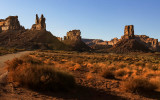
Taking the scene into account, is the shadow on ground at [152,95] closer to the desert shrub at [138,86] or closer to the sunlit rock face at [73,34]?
the desert shrub at [138,86]

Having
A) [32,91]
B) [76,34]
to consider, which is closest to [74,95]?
[32,91]

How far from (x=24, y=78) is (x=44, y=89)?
3.28 ft

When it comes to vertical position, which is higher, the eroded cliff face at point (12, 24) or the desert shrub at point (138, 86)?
the eroded cliff face at point (12, 24)

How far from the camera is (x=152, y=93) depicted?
6770mm

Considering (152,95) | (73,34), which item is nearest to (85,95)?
(152,95)

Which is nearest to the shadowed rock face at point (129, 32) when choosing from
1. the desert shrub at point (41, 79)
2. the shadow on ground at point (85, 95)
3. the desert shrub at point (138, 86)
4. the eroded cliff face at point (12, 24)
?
the eroded cliff face at point (12, 24)

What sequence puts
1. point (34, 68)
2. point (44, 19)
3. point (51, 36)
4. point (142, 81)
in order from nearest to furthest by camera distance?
point (34, 68)
point (142, 81)
point (51, 36)
point (44, 19)

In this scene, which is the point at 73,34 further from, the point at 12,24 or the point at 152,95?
the point at 152,95

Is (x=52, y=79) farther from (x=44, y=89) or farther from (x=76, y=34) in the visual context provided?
(x=76, y=34)

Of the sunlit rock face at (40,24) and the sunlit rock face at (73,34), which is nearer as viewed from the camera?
the sunlit rock face at (40,24)

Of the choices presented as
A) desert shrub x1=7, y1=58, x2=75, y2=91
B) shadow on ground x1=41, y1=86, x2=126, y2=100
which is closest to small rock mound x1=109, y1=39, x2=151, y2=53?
shadow on ground x1=41, y1=86, x2=126, y2=100

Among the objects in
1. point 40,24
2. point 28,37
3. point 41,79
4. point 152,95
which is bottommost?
point 152,95

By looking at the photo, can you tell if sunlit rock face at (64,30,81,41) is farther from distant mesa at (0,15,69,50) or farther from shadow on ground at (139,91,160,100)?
shadow on ground at (139,91,160,100)

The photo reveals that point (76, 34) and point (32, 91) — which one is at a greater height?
point (76, 34)
